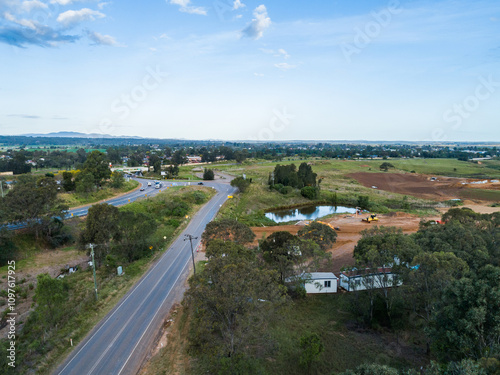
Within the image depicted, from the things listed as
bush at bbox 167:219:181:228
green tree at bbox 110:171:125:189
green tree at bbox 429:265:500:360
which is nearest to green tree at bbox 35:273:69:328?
green tree at bbox 429:265:500:360

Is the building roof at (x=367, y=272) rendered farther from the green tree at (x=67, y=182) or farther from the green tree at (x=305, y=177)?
the green tree at (x=67, y=182)

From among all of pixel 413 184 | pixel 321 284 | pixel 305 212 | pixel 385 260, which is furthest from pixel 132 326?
pixel 413 184

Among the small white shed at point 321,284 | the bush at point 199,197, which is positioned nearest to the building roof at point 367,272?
the small white shed at point 321,284

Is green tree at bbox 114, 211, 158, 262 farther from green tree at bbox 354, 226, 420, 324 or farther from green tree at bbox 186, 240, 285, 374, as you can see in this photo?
green tree at bbox 354, 226, 420, 324

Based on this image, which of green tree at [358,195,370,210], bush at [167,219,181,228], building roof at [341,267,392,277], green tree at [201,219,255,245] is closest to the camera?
building roof at [341,267,392,277]

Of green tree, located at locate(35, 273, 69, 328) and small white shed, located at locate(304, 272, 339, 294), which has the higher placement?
green tree, located at locate(35, 273, 69, 328)

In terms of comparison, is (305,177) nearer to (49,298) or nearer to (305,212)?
(305,212)
